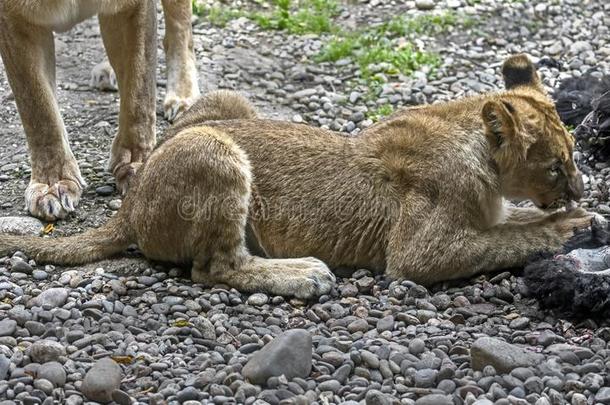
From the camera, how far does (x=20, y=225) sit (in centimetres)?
809

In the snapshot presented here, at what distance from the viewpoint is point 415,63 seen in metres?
11.0

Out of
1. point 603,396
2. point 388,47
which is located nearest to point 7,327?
point 603,396

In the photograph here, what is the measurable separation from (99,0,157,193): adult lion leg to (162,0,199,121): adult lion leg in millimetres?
1200

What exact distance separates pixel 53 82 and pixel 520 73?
3490 millimetres

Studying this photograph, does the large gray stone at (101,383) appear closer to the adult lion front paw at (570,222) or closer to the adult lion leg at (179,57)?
the adult lion front paw at (570,222)

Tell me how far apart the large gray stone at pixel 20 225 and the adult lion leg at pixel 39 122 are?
0.09 m

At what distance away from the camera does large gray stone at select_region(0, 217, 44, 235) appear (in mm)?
8039

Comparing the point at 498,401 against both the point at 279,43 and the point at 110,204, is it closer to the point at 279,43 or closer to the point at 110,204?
the point at 110,204

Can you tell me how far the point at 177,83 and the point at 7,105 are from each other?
1.45 meters

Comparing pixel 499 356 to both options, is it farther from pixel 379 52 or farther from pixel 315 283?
pixel 379 52

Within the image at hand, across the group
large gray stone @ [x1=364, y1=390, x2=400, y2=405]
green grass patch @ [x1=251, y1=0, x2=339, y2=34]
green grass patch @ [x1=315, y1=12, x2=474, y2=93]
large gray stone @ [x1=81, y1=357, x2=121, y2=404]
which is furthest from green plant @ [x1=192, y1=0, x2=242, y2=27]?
large gray stone @ [x1=364, y1=390, x2=400, y2=405]

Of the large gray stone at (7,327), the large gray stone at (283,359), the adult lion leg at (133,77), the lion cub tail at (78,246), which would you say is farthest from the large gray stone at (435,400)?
the adult lion leg at (133,77)

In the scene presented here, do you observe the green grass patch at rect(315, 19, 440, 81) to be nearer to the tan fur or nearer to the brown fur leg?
the tan fur

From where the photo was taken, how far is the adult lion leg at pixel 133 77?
8.66 metres
